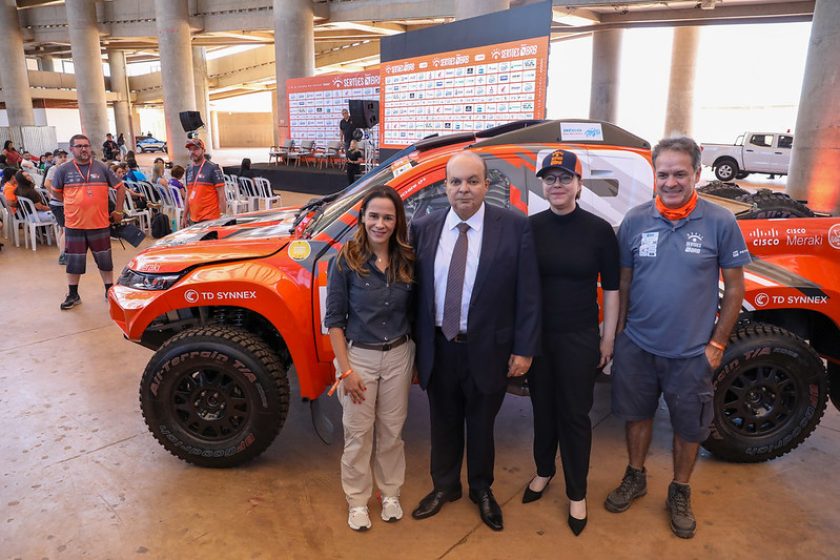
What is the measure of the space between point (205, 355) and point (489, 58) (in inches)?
249

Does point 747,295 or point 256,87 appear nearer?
point 747,295

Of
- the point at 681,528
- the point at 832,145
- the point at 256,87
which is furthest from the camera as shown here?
the point at 256,87

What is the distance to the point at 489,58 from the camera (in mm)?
8133

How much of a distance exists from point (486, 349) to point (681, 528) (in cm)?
137

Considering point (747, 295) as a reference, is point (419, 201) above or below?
above

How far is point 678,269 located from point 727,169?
18817mm

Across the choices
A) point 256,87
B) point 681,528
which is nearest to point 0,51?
point 256,87

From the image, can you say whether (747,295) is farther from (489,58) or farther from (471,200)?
(489,58)

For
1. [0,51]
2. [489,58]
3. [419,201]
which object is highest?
[0,51]

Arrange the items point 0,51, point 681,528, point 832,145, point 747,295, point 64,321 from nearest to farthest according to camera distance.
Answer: point 681,528 → point 747,295 → point 64,321 → point 832,145 → point 0,51

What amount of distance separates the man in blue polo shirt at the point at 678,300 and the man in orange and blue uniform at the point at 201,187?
533 centimetres

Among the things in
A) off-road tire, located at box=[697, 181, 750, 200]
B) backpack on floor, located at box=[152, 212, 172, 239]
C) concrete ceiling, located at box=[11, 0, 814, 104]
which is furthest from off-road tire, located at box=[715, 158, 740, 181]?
backpack on floor, located at box=[152, 212, 172, 239]

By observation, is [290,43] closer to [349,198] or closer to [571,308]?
[349,198]

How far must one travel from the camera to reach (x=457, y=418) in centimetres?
295
